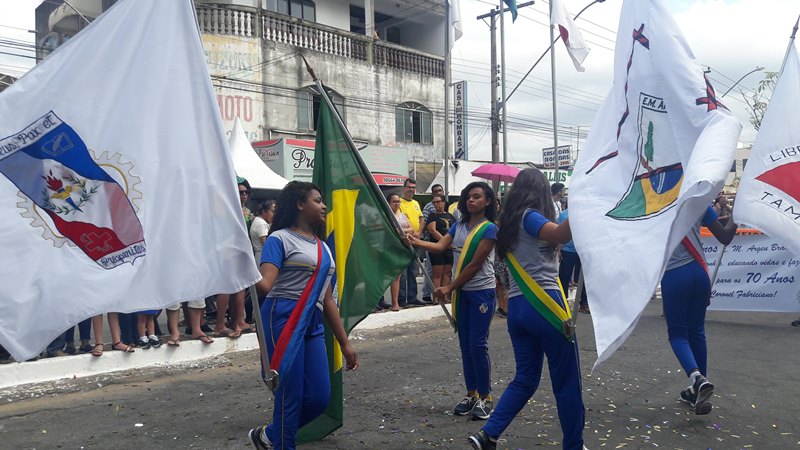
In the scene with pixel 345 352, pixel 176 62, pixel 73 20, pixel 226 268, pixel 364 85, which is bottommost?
pixel 345 352

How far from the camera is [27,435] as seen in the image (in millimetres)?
4980

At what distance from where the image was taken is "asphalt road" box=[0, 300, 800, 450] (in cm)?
480

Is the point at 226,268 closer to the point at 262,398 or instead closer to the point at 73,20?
the point at 262,398

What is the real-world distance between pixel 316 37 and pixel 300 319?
64.3 ft

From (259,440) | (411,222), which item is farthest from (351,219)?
(411,222)

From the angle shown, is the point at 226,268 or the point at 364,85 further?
the point at 364,85

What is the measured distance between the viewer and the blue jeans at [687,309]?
5293 millimetres

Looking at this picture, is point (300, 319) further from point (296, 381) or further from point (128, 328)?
point (128, 328)

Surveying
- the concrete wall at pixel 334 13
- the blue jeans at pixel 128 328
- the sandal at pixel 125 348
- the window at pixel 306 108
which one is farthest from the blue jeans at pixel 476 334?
the concrete wall at pixel 334 13

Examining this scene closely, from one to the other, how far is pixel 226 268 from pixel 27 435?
270 centimetres

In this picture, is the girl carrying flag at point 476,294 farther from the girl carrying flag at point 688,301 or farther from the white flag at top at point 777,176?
the white flag at top at point 777,176

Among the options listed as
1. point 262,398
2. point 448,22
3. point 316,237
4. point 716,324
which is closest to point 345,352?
point 316,237

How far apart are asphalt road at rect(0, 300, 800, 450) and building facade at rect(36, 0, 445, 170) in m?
13.9

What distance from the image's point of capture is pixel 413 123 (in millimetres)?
25188
